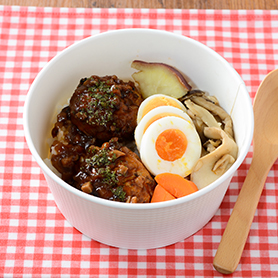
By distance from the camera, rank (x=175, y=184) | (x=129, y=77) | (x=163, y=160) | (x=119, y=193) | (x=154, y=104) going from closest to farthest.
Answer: (x=119, y=193), (x=175, y=184), (x=163, y=160), (x=154, y=104), (x=129, y=77)

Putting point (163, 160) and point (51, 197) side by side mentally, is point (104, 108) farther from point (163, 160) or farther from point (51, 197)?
point (51, 197)

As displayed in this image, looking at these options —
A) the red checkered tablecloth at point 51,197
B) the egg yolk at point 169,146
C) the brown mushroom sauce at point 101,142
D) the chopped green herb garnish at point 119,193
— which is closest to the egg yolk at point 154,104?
the brown mushroom sauce at point 101,142

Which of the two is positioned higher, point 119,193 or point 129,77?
point 129,77

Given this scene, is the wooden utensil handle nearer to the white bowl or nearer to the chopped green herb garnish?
the white bowl

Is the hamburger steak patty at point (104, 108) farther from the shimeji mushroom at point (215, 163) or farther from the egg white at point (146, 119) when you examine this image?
the shimeji mushroom at point (215, 163)

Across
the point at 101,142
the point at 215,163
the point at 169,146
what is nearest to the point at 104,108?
the point at 101,142

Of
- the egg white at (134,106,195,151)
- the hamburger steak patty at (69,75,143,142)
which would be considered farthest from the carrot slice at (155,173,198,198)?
the hamburger steak patty at (69,75,143,142)
